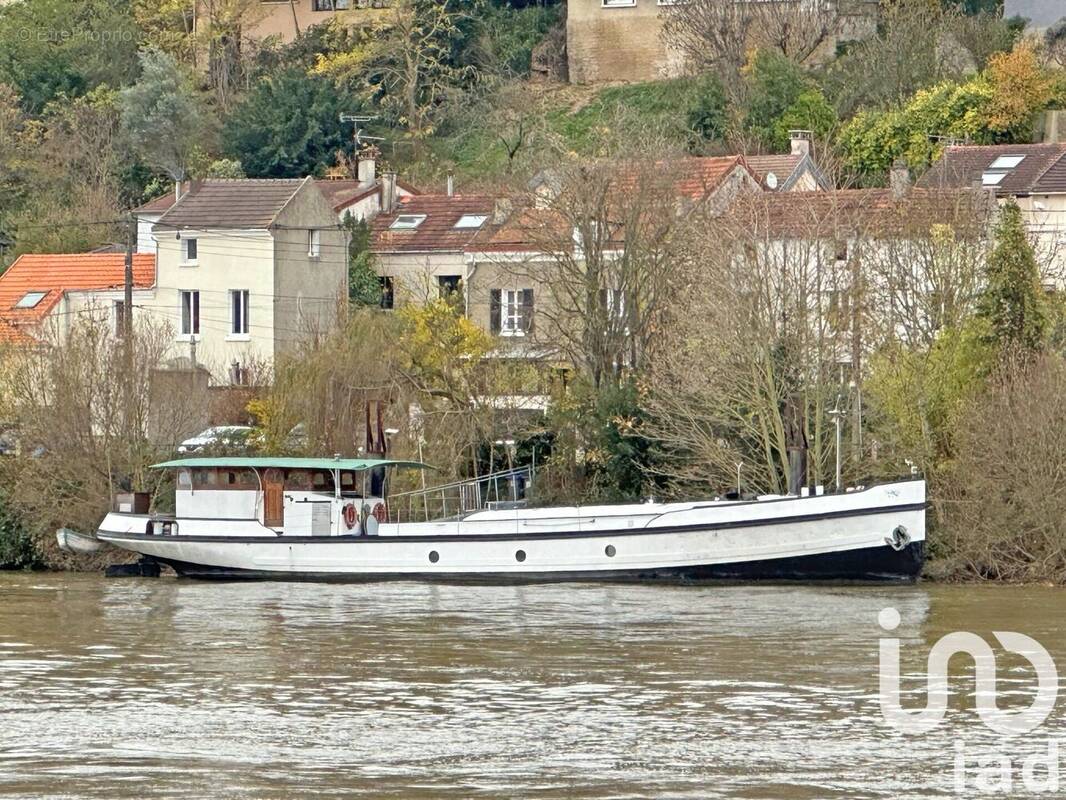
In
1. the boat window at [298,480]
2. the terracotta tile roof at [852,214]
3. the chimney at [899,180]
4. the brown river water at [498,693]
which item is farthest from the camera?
the chimney at [899,180]

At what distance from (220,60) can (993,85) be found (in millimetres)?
28667

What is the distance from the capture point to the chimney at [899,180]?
45778 millimetres

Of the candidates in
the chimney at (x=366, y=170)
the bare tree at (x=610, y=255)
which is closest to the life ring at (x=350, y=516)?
the bare tree at (x=610, y=255)

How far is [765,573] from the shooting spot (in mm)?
37656

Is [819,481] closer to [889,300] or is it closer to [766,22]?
[889,300]

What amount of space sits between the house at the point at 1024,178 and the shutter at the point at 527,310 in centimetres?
→ 871

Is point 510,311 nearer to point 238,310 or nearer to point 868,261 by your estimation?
point 238,310

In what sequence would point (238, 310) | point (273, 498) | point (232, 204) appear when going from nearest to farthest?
1. point (273, 498)
2. point (238, 310)
3. point (232, 204)

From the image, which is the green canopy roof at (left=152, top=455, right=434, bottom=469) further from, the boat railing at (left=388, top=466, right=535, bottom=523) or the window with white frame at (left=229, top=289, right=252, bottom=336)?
the window with white frame at (left=229, top=289, right=252, bottom=336)

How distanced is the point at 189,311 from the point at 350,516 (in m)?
17.5

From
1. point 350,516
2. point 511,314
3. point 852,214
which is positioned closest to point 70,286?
point 511,314

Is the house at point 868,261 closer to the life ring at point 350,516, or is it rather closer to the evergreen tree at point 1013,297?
the evergreen tree at point 1013,297

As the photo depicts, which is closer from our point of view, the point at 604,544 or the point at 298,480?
the point at 604,544

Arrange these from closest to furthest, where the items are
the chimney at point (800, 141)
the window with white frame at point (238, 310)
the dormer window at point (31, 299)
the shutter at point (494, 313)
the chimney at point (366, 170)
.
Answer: the shutter at point (494, 313) < the window with white frame at point (238, 310) < the dormer window at point (31, 299) < the chimney at point (800, 141) < the chimney at point (366, 170)
